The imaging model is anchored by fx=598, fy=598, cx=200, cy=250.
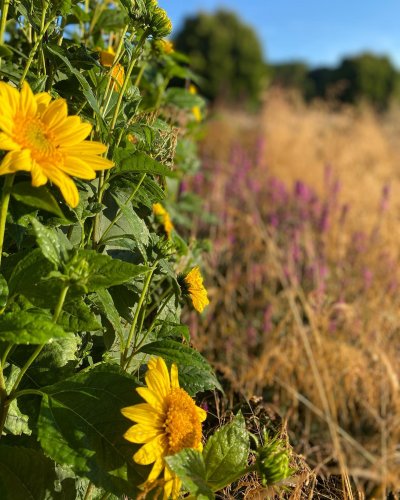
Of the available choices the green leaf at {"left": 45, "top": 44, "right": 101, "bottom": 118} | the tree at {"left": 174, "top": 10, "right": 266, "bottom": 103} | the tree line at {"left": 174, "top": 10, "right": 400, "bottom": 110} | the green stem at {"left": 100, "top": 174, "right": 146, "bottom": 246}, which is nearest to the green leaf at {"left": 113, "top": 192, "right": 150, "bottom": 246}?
the green stem at {"left": 100, "top": 174, "right": 146, "bottom": 246}

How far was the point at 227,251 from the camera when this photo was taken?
2908mm

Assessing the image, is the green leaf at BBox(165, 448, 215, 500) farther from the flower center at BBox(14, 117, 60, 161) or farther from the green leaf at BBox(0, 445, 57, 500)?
the flower center at BBox(14, 117, 60, 161)

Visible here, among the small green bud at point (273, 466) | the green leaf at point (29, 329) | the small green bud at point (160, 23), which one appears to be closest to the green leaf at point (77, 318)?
the green leaf at point (29, 329)

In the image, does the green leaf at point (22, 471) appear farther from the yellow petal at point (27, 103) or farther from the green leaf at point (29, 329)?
the yellow petal at point (27, 103)

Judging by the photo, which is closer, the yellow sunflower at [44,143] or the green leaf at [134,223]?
the yellow sunflower at [44,143]

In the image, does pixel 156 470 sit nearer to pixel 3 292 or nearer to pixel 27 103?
pixel 3 292

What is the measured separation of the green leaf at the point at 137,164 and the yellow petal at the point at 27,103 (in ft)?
0.63

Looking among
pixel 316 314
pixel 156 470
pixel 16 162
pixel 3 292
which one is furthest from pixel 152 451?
pixel 316 314

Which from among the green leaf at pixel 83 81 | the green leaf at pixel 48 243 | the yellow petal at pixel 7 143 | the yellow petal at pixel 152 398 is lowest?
the yellow petal at pixel 152 398

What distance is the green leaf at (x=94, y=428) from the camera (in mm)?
686

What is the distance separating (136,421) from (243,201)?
10.2ft

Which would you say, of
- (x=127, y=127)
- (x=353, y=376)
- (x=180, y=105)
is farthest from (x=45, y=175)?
(x=353, y=376)

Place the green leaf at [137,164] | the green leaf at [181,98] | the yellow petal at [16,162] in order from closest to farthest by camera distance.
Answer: the yellow petal at [16,162]
the green leaf at [137,164]
the green leaf at [181,98]

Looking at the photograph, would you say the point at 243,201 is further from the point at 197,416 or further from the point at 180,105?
the point at 197,416
